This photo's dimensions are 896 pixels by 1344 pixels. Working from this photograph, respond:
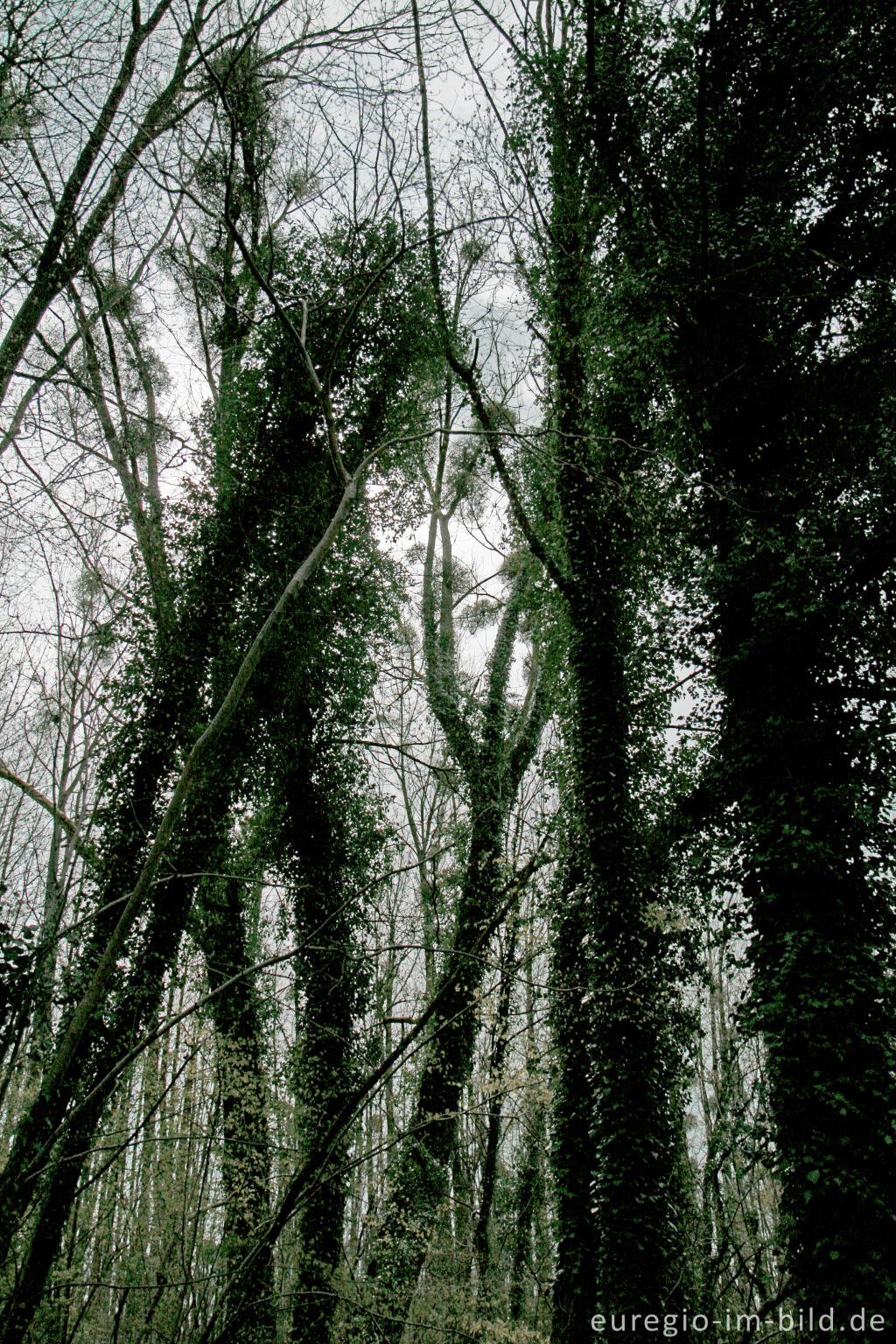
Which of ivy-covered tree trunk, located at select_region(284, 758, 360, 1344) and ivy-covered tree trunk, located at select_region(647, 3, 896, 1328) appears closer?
ivy-covered tree trunk, located at select_region(647, 3, 896, 1328)

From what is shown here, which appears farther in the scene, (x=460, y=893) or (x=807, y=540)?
(x=460, y=893)

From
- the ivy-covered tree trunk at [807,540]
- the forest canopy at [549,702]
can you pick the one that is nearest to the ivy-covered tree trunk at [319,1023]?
the forest canopy at [549,702]

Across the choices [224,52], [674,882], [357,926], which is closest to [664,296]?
[224,52]

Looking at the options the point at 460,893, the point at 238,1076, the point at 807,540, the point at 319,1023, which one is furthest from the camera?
the point at 460,893

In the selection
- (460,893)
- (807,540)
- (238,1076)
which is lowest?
(238,1076)

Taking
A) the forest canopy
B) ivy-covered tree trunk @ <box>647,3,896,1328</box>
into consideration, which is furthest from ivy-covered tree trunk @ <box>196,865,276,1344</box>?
ivy-covered tree trunk @ <box>647,3,896,1328</box>

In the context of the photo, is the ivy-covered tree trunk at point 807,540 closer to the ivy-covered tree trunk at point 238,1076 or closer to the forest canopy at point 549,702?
the forest canopy at point 549,702

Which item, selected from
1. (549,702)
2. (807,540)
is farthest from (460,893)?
(807,540)

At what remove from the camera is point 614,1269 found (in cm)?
548

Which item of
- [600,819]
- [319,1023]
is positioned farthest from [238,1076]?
[600,819]

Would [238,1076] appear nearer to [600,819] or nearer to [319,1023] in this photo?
[319,1023]

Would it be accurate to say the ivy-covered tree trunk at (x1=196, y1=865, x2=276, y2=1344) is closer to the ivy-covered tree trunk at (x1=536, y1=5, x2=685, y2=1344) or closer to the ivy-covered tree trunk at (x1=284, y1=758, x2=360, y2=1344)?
the ivy-covered tree trunk at (x1=284, y1=758, x2=360, y2=1344)

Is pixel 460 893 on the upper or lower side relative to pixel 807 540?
lower

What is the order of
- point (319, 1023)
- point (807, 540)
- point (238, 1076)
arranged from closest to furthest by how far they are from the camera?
point (807, 540) → point (238, 1076) → point (319, 1023)
